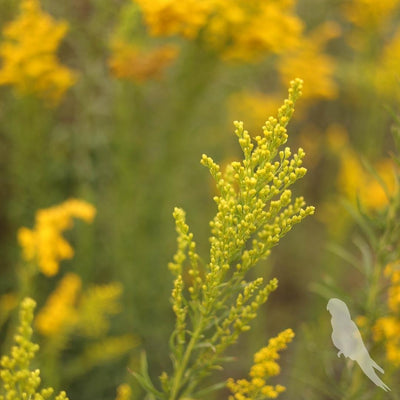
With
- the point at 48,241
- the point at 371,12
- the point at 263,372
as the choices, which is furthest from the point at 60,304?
the point at 371,12

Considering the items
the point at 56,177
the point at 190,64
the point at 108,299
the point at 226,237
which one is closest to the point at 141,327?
the point at 108,299

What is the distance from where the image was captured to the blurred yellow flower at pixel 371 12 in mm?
2350

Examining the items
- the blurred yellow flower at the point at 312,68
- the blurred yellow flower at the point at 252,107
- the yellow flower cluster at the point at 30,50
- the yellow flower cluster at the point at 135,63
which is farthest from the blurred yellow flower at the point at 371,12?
the yellow flower cluster at the point at 30,50

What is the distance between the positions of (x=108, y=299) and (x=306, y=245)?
1903mm

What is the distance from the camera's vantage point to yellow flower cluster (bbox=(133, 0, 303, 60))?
144 centimetres

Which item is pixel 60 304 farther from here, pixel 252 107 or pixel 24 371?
pixel 252 107

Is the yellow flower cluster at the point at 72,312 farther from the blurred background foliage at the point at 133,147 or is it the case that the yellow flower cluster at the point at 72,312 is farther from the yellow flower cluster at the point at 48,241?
the yellow flower cluster at the point at 48,241

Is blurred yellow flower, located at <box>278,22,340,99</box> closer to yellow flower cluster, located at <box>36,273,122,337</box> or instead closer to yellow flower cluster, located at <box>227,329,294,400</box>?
yellow flower cluster, located at <box>36,273,122,337</box>

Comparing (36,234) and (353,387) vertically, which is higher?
(36,234)

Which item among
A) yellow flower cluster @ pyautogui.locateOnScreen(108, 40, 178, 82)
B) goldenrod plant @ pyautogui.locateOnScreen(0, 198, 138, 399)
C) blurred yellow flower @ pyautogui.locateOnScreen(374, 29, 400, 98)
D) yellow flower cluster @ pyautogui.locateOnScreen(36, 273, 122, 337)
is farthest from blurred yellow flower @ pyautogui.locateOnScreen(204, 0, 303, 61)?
blurred yellow flower @ pyautogui.locateOnScreen(374, 29, 400, 98)

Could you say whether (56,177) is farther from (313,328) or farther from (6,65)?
(313,328)

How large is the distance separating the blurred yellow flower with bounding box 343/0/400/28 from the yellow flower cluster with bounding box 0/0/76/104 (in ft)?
4.60

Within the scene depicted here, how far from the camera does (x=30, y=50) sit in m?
1.60

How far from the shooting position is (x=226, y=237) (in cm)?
68
